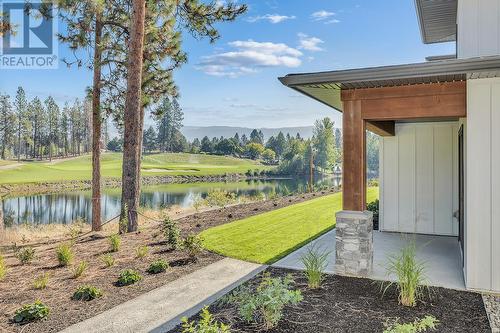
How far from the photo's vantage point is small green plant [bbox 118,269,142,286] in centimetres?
499

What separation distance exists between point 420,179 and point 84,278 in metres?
6.99

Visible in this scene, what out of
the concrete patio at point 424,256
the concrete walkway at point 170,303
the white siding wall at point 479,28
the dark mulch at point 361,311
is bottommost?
the concrete walkway at point 170,303

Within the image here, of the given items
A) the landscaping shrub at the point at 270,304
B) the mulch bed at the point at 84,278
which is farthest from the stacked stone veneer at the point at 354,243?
the mulch bed at the point at 84,278

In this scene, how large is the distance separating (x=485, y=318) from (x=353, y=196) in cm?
212

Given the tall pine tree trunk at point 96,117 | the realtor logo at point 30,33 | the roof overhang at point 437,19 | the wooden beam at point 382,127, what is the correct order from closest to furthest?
the wooden beam at point 382,127
the roof overhang at point 437,19
the realtor logo at point 30,33
the tall pine tree trunk at point 96,117

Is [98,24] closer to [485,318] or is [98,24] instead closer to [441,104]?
[441,104]

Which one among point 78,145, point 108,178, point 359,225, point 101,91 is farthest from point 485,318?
point 78,145

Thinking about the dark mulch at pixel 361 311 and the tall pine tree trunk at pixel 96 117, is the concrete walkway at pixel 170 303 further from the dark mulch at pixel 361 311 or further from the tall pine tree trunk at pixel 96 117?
the tall pine tree trunk at pixel 96 117

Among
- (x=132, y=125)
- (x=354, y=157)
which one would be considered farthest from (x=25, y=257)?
(x=354, y=157)

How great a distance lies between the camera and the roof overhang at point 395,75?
4.03 meters

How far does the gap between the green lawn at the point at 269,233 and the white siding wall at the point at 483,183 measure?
2.97 m

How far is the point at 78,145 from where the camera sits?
6494 centimetres

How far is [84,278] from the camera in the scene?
Answer: 17.0 feet

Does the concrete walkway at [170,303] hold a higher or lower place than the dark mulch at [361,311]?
lower
